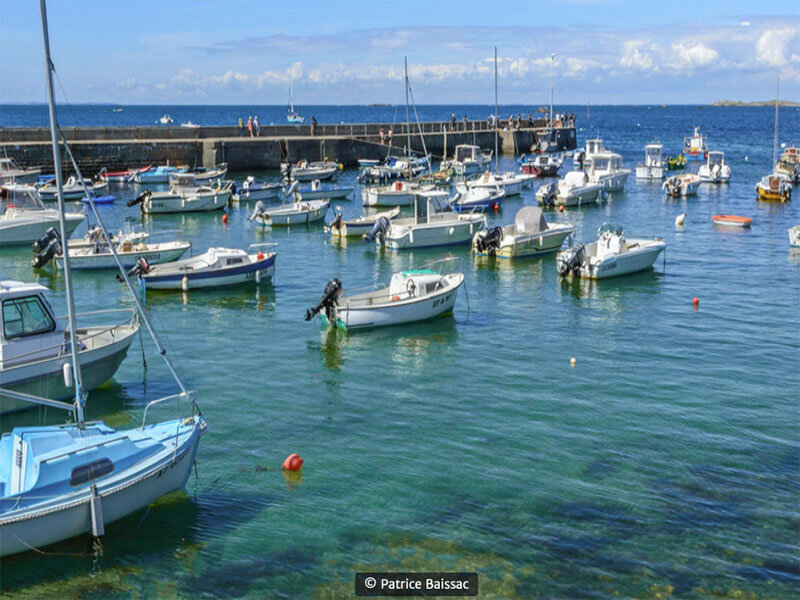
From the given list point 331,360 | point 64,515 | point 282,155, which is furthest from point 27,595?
point 282,155

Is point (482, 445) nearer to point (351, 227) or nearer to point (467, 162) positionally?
point (351, 227)

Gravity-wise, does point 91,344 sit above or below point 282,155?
below

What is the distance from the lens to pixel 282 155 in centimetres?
7888

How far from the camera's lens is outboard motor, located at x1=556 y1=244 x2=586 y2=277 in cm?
3394

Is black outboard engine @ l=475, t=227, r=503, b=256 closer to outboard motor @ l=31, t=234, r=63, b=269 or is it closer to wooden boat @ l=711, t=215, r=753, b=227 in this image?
wooden boat @ l=711, t=215, r=753, b=227

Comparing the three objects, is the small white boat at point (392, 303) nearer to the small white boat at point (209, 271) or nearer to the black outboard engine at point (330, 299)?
the black outboard engine at point (330, 299)

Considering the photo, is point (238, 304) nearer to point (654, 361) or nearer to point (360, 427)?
point (360, 427)

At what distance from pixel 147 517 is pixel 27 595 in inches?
97.6

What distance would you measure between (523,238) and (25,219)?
78.6 ft

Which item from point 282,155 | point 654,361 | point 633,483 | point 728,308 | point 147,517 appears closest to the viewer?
point 147,517

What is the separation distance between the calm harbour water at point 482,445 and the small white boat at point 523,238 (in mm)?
4408

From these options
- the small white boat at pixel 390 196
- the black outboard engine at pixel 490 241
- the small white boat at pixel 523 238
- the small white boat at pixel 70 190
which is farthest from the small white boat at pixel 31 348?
the small white boat at pixel 70 190

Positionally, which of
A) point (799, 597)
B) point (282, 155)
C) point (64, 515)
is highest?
point (282, 155)

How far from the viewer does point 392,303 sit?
87.9 ft
